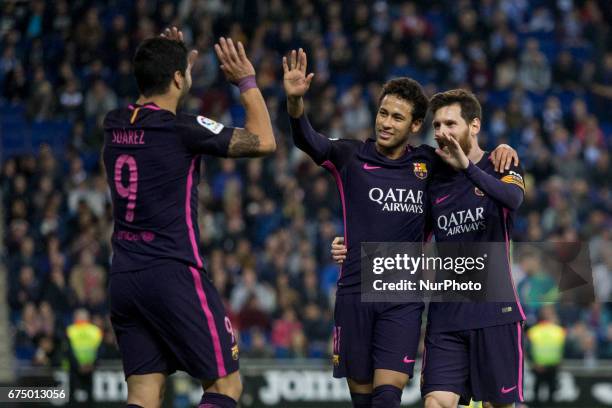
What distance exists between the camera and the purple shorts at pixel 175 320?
5738mm

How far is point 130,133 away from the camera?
19.3 feet

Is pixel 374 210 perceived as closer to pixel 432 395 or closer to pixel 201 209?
pixel 432 395

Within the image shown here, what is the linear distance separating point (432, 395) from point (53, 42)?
1409 cm

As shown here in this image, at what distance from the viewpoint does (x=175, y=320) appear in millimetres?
5734

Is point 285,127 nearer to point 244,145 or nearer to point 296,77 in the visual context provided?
point 296,77

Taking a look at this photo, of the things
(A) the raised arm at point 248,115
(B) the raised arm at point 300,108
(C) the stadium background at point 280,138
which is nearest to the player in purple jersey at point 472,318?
(B) the raised arm at point 300,108

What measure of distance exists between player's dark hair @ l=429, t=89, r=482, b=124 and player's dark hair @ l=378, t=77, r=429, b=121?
0.06m

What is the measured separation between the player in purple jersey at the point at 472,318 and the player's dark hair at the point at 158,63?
61.1 inches

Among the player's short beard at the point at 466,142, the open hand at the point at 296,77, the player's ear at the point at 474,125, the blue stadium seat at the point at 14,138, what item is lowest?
the player's short beard at the point at 466,142

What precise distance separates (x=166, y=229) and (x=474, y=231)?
1.87 meters

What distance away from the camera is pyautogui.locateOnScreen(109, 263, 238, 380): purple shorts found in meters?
5.74

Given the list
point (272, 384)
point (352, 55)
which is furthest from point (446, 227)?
point (352, 55)

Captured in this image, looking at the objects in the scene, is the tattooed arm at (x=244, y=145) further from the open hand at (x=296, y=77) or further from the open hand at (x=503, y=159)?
the open hand at (x=503, y=159)

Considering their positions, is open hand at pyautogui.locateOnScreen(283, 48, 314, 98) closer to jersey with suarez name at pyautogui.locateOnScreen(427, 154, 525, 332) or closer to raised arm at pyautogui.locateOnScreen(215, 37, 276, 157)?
raised arm at pyautogui.locateOnScreen(215, 37, 276, 157)
